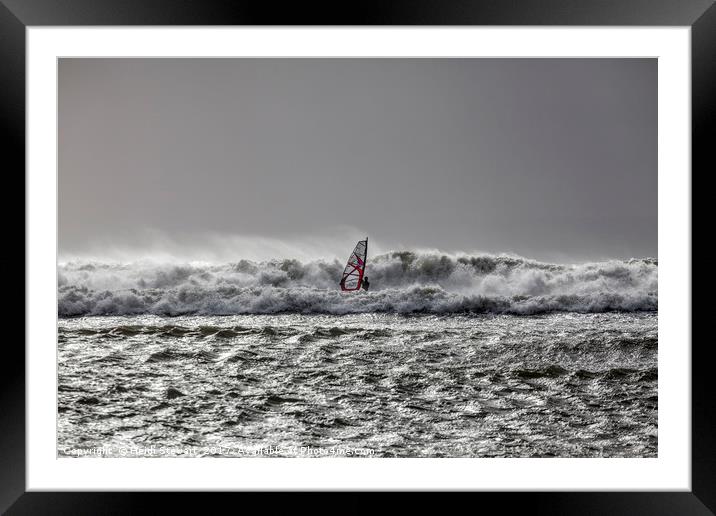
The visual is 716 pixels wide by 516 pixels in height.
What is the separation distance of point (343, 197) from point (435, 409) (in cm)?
93

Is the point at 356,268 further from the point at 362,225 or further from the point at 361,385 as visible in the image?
the point at 361,385

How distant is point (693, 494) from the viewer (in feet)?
4.14

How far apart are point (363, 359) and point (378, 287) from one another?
31 cm

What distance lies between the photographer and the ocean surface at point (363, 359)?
5.55 feet

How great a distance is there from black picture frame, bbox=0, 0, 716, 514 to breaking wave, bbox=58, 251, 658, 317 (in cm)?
68

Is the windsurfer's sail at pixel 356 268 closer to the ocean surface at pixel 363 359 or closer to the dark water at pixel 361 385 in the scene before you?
the ocean surface at pixel 363 359

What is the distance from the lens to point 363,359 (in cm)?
193
